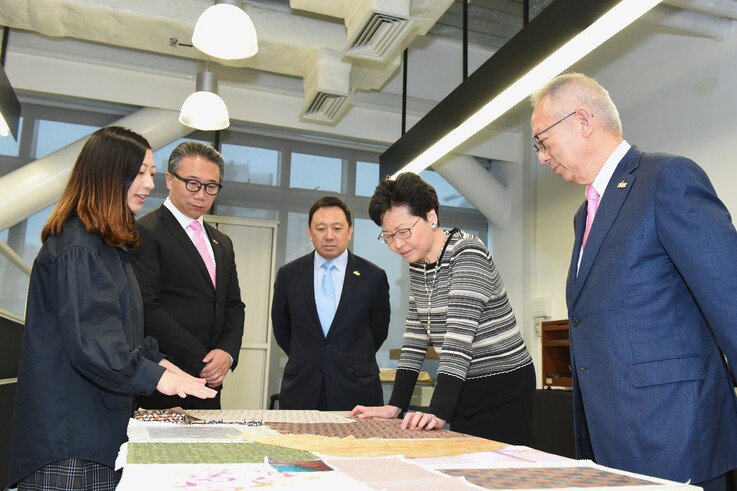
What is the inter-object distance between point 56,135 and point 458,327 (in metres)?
5.31

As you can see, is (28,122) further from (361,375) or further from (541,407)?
(541,407)

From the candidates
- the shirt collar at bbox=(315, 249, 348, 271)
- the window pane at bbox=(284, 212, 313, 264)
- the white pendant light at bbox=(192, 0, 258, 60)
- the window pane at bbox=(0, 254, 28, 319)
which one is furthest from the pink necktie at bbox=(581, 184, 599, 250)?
the window pane at bbox=(284, 212, 313, 264)

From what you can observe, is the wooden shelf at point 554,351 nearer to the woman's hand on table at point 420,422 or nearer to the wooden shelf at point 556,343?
the wooden shelf at point 556,343

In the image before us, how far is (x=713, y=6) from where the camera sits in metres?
4.23

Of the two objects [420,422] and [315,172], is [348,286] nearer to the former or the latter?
[420,422]

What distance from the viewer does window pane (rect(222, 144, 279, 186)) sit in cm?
656

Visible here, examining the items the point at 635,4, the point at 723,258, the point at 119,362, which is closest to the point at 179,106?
the point at 635,4

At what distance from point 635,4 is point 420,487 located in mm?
2388

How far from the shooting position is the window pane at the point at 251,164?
6559 mm

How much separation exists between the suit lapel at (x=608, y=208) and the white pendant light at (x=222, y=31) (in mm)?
2291

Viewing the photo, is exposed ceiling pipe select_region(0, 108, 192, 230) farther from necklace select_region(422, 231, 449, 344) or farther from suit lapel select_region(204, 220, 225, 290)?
necklace select_region(422, 231, 449, 344)

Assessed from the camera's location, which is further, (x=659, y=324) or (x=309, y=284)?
(x=309, y=284)

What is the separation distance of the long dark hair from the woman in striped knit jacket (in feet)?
2.63

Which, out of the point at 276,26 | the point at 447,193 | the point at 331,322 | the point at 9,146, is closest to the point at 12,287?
the point at 331,322
